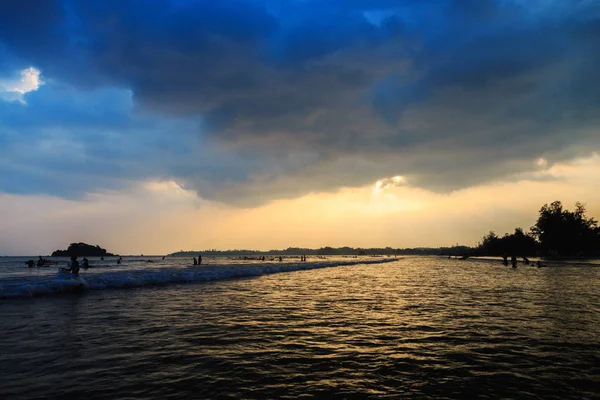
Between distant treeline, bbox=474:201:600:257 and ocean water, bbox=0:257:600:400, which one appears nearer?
ocean water, bbox=0:257:600:400

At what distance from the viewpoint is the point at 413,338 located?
12742 mm

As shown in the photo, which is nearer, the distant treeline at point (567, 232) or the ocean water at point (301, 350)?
the ocean water at point (301, 350)

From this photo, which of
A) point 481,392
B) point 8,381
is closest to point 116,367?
point 8,381

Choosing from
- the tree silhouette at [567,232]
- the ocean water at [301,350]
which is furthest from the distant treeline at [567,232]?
the ocean water at [301,350]

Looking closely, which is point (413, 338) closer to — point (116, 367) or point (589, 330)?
point (589, 330)

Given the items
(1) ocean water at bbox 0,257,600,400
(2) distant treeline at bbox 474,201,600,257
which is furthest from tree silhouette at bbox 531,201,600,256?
(1) ocean water at bbox 0,257,600,400

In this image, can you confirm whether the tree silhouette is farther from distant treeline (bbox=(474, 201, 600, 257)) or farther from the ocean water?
the ocean water

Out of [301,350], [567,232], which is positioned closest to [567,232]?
[567,232]

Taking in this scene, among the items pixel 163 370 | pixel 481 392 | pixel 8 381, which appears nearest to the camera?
pixel 481 392

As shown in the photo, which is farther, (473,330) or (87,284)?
(87,284)

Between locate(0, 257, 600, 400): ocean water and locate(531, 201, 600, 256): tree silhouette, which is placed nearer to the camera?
locate(0, 257, 600, 400): ocean water

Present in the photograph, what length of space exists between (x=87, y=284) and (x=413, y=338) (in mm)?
30531

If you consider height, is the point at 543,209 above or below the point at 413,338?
above

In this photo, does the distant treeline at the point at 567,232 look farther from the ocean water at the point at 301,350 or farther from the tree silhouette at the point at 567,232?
the ocean water at the point at 301,350
